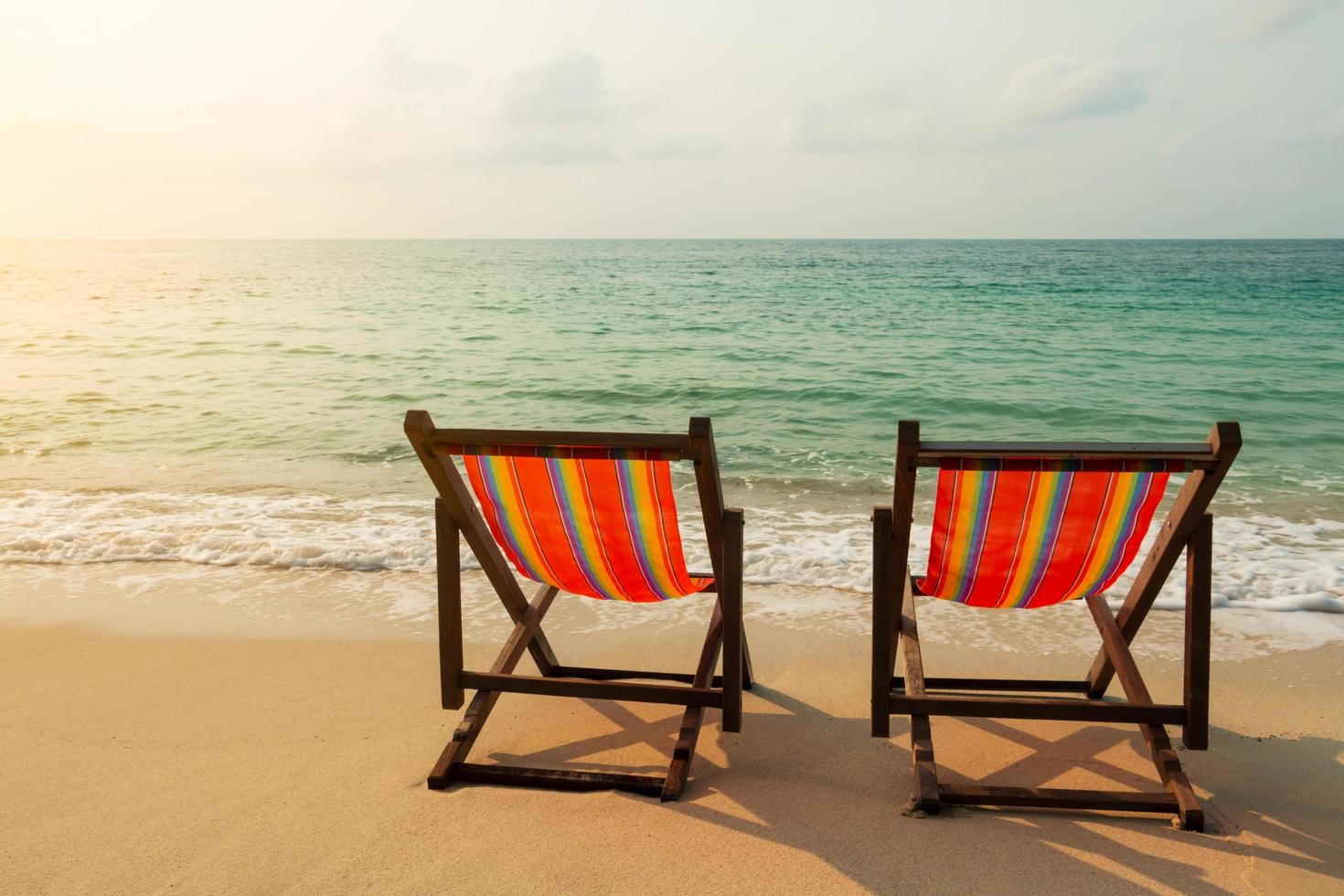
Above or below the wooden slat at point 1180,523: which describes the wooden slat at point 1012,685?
below

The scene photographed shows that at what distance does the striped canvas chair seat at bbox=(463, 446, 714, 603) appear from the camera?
2.59 meters

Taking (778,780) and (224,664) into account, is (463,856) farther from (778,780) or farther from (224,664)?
(224,664)

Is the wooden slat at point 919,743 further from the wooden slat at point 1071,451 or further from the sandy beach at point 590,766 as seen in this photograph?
the wooden slat at point 1071,451

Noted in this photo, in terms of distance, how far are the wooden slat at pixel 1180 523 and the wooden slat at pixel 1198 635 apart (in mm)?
39

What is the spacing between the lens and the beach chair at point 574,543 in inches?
101

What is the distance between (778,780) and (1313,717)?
72.5 inches

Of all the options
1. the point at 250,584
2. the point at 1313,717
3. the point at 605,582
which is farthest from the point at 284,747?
the point at 1313,717

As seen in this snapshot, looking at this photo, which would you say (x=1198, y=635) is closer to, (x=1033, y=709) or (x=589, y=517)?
(x=1033, y=709)

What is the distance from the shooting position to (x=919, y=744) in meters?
2.75

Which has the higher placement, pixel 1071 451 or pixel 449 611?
pixel 1071 451

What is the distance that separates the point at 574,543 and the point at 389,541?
9.51 ft

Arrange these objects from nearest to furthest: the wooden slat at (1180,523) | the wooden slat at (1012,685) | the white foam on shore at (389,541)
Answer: the wooden slat at (1180,523) → the wooden slat at (1012,685) → the white foam on shore at (389,541)

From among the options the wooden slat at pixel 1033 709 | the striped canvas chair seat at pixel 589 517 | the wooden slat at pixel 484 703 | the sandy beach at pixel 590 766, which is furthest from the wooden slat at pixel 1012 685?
the wooden slat at pixel 484 703

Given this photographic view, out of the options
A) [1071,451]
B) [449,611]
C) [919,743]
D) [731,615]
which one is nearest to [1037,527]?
[1071,451]
